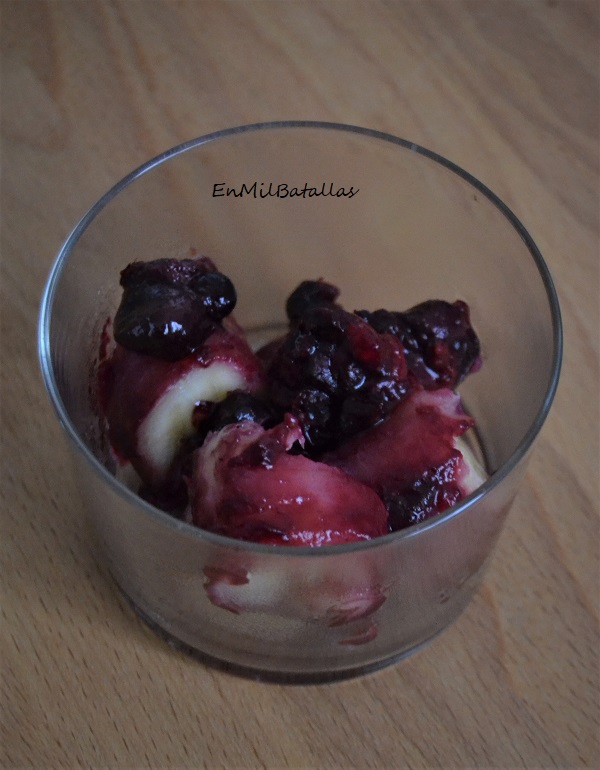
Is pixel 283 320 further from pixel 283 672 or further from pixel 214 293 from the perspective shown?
pixel 283 672

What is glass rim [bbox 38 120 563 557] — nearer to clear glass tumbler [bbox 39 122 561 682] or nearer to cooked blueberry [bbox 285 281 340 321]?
clear glass tumbler [bbox 39 122 561 682]

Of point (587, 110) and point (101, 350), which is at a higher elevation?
point (587, 110)

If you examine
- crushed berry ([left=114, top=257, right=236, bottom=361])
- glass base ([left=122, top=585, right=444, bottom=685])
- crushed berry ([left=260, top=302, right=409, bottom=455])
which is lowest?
glass base ([left=122, top=585, right=444, bottom=685])

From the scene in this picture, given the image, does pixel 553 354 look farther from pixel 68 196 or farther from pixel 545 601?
pixel 68 196

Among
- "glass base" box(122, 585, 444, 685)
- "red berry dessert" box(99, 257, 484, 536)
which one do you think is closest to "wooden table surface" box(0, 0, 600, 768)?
"glass base" box(122, 585, 444, 685)

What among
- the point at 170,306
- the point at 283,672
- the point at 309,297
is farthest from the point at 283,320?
the point at 283,672

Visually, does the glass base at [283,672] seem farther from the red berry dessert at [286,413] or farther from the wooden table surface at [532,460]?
the red berry dessert at [286,413]

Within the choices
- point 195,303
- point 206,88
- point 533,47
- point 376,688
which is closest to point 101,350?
point 195,303
